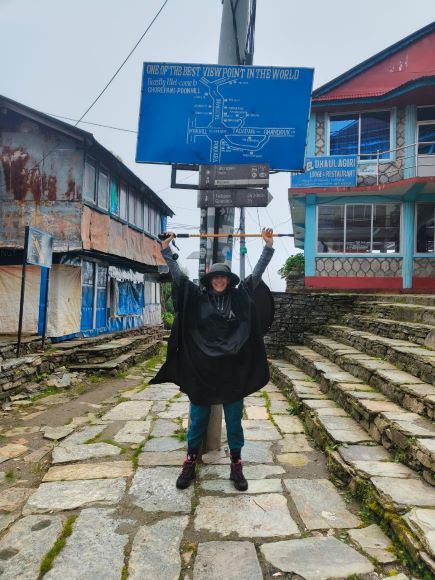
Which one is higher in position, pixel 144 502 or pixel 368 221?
pixel 368 221

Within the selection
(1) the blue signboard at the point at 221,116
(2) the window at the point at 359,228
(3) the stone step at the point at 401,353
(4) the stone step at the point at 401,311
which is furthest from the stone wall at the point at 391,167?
(1) the blue signboard at the point at 221,116

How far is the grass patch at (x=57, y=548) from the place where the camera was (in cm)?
244

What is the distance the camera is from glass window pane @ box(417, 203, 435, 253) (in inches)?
509

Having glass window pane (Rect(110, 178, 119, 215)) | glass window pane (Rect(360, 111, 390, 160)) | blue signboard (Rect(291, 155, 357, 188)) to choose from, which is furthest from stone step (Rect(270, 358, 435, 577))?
glass window pane (Rect(360, 111, 390, 160))

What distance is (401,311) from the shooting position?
7.95 metres

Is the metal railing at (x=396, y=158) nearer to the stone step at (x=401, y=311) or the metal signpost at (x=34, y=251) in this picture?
the stone step at (x=401, y=311)

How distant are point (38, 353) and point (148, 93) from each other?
7.01m

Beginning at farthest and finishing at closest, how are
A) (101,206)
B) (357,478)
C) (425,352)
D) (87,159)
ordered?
(101,206) → (87,159) → (425,352) → (357,478)

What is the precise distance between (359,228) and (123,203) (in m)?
8.18

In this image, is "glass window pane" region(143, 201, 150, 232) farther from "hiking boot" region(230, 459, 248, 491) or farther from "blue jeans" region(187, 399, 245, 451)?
"hiking boot" region(230, 459, 248, 491)

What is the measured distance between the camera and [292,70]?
4438mm

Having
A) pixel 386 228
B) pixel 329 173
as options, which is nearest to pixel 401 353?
pixel 386 228

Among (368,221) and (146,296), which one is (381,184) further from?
(146,296)

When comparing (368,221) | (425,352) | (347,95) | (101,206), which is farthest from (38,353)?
(347,95)
